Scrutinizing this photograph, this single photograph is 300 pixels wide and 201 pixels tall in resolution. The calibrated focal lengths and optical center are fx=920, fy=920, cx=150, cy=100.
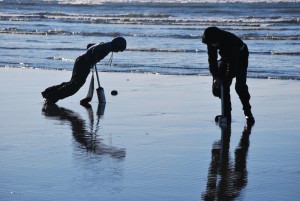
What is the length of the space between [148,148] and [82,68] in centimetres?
436

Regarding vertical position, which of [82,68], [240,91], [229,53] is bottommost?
[240,91]

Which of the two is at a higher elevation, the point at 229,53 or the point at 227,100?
the point at 229,53

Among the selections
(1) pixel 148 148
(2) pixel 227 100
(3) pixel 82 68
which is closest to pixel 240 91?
(2) pixel 227 100

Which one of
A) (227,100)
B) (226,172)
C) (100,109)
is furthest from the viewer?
(100,109)

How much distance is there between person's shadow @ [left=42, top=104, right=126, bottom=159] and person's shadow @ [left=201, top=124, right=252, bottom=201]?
102 cm

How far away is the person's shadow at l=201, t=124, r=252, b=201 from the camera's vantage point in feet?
25.2

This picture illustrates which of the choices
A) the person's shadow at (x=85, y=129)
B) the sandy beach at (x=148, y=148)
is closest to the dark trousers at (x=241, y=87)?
the sandy beach at (x=148, y=148)

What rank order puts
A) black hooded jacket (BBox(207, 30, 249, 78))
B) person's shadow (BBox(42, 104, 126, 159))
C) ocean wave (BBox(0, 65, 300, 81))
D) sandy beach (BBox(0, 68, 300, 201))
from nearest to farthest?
1. sandy beach (BBox(0, 68, 300, 201))
2. person's shadow (BBox(42, 104, 126, 159))
3. black hooded jacket (BBox(207, 30, 249, 78))
4. ocean wave (BBox(0, 65, 300, 81))

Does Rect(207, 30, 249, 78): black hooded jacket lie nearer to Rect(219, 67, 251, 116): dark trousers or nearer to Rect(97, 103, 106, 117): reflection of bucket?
Rect(219, 67, 251, 116): dark trousers

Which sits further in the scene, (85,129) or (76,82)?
(76,82)

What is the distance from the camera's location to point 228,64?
11.6 m

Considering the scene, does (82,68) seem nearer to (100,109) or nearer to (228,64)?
(100,109)

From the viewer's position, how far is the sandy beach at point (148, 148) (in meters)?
7.82

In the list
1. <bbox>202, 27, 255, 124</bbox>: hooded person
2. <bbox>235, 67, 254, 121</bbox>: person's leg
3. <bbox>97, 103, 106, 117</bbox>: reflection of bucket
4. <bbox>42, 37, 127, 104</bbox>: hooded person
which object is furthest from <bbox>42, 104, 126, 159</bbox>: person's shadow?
<bbox>235, 67, 254, 121</bbox>: person's leg
